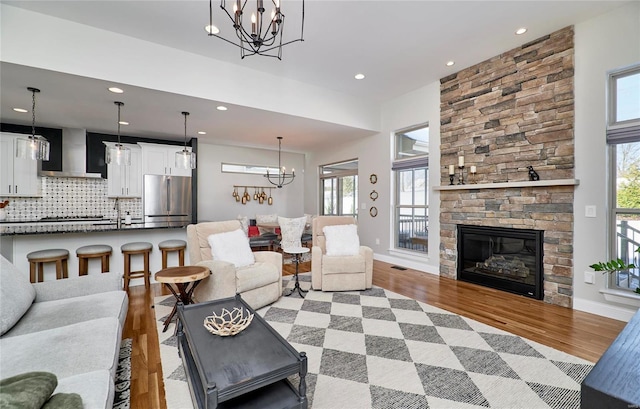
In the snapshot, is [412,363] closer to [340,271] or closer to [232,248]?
[340,271]

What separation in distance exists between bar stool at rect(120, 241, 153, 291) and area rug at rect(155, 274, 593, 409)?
1.10 metres

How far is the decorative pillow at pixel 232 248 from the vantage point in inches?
127

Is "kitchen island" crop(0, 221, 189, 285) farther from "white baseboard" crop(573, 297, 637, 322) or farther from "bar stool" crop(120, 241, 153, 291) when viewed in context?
"white baseboard" crop(573, 297, 637, 322)

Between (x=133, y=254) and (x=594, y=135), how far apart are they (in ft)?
19.6

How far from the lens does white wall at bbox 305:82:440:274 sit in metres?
4.82

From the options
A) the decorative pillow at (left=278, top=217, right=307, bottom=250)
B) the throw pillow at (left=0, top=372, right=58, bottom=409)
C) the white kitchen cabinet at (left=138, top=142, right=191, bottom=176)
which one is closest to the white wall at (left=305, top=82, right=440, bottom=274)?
the decorative pillow at (left=278, top=217, right=307, bottom=250)

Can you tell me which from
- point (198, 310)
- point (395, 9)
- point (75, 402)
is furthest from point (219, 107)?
point (75, 402)

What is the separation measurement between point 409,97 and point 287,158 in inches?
173

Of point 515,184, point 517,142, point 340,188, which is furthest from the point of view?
point 340,188

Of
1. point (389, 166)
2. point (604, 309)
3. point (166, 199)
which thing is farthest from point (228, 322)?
point (166, 199)

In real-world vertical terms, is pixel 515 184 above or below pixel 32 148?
below

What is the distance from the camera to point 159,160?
20.0ft

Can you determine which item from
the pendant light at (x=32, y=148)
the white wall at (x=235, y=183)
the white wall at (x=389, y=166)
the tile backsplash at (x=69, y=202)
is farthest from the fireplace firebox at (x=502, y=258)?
the tile backsplash at (x=69, y=202)

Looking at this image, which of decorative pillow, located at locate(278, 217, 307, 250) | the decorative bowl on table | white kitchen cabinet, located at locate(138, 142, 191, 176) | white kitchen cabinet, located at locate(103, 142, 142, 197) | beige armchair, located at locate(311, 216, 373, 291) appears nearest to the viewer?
the decorative bowl on table
